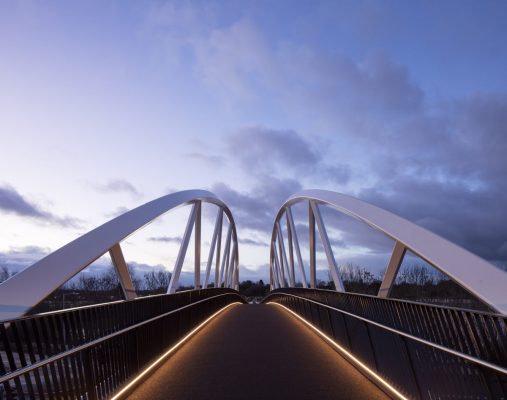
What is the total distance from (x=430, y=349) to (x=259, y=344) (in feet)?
18.8

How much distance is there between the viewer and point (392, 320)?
23.7 ft

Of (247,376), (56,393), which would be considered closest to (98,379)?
(56,393)

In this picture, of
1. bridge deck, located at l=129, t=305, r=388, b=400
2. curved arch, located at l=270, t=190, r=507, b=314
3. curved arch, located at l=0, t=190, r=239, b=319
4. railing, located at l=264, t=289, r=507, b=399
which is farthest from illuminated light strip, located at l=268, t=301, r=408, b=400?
curved arch, located at l=0, t=190, r=239, b=319

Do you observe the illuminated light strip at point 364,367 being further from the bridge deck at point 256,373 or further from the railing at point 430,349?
the bridge deck at point 256,373

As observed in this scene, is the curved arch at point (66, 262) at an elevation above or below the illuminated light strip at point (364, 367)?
above

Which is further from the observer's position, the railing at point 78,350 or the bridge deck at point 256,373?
the bridge deck at point 256,373

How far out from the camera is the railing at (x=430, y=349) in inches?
180

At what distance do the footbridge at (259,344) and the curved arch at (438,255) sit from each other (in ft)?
0.09

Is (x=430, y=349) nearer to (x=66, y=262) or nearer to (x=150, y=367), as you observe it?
(x=150, y=367)

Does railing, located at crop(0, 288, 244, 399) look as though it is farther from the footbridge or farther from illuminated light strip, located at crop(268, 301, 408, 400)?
illuminated light strip, located at crop(268, 301, 408, 400)

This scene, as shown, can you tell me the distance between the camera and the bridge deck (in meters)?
6.52

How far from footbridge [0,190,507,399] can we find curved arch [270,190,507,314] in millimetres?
28

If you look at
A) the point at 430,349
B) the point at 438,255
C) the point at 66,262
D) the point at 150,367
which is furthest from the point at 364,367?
the point at 66,262

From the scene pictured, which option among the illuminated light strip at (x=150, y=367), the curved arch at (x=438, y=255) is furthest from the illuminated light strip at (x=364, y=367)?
the illuminated light strip at (x=150, y=367)
